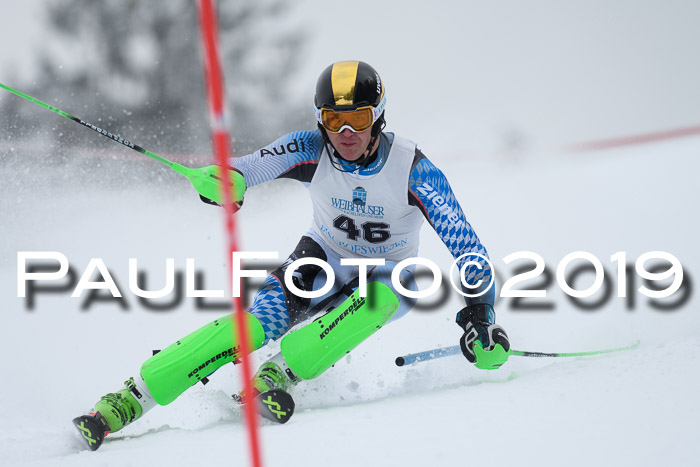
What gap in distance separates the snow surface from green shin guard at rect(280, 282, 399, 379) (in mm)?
228

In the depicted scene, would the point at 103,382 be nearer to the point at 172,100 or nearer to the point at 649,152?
the point at 172,100

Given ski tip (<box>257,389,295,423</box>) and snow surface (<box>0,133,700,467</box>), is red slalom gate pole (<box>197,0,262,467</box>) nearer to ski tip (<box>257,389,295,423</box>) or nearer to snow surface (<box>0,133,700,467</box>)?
snow surface (<box>0,133,700,467</box>)

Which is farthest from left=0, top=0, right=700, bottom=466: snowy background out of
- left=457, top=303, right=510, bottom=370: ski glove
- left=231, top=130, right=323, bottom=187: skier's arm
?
left=231, top=130, right=323, bottom=187: skier's arm

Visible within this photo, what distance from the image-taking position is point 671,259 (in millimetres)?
4785

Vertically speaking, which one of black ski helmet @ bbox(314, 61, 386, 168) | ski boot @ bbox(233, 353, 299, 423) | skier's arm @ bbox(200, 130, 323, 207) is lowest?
ski boot @ bbox(233, 353, 299, 423)

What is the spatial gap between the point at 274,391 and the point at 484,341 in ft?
2.73

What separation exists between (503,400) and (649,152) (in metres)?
6.01

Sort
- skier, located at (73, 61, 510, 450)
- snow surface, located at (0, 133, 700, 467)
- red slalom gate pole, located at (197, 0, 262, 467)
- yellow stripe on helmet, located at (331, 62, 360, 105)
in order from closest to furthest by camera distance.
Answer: red slalom gate pole, located at (197, 0, 262, 467) < snow surface, located at (0, 133, 700, 467) < skier, located at (73, 61, 510, 450) < yellow stripe on helmet, located at (331, 62, 360, 105)

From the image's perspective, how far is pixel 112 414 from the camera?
260 centimetres

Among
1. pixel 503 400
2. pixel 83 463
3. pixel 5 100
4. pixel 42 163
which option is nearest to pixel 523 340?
pixel 503 400

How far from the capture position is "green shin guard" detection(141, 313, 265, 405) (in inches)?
101

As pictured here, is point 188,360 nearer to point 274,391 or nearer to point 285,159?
point 274,391

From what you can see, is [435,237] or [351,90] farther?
[435,237]

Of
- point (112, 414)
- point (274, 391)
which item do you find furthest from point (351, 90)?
point (112, 414)
